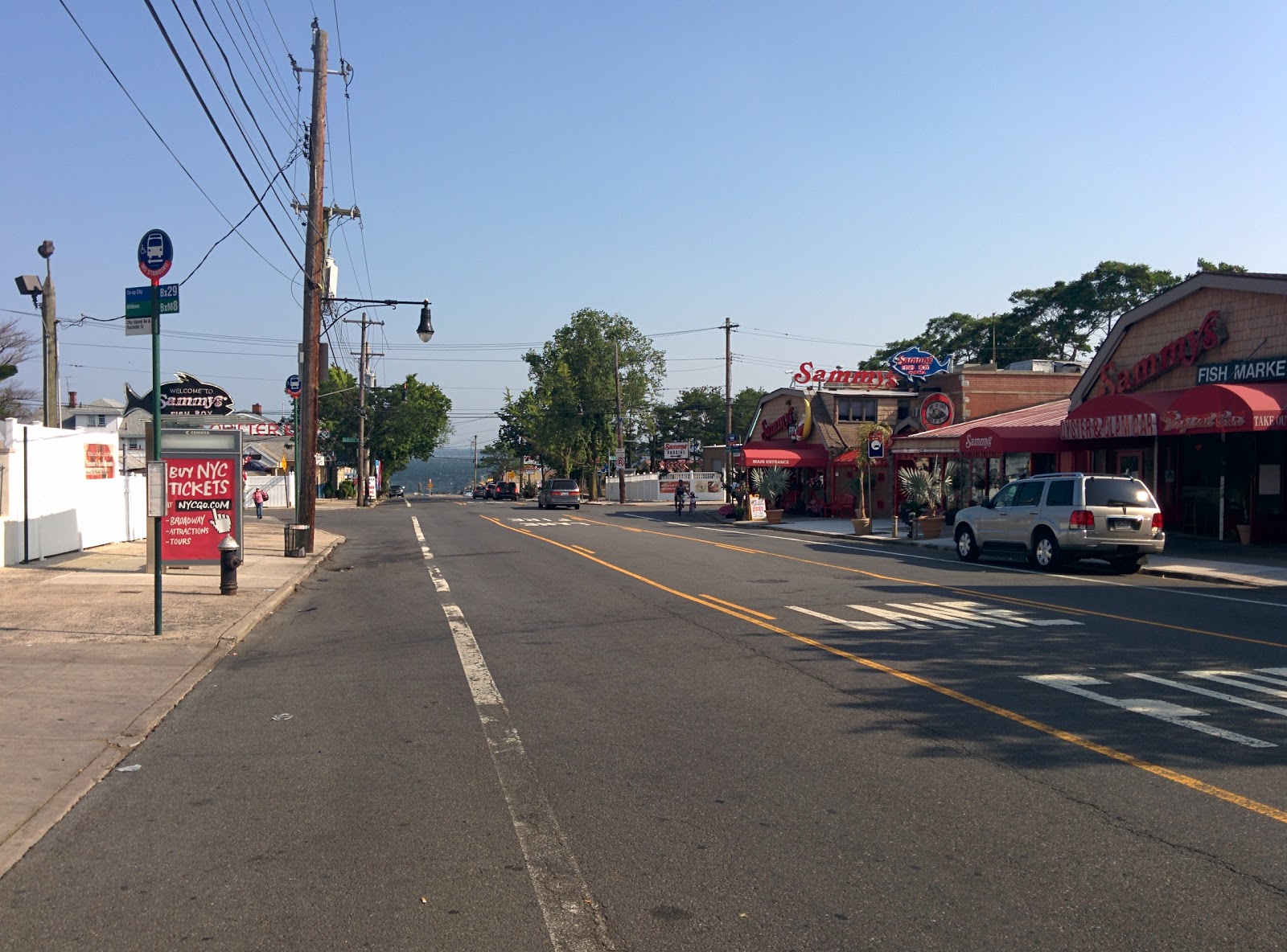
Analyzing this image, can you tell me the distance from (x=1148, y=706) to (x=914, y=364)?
3560 centimetres

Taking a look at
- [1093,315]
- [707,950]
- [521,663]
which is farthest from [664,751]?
[1093,315]

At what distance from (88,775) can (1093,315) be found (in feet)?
223

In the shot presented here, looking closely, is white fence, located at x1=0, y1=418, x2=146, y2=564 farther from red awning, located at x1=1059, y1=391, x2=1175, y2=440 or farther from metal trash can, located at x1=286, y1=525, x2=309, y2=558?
red awning, located at x1=1059, y1=391, x2=1175, y2=440

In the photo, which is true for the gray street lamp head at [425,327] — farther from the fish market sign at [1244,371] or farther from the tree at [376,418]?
the tree at [376,418]

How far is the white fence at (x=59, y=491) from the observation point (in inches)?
715

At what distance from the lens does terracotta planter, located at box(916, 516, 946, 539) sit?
99.2ft

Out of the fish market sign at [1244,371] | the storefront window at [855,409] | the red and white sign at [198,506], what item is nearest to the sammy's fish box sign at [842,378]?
the storefront window at [855,409]

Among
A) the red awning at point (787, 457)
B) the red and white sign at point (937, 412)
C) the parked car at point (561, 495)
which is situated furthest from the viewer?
the parked car at point (561, 495)

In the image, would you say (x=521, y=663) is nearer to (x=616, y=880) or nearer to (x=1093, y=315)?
(x=616, y=880)

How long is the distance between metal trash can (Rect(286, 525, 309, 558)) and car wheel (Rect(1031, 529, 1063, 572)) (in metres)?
15.3

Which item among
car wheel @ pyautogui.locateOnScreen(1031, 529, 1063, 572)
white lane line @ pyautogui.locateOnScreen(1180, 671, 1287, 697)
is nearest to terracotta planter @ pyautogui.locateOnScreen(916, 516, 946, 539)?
car wheel @ pyautogui.locateOnScreen(1031, 529, 1063, 572)

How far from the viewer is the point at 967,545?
74.0 ft

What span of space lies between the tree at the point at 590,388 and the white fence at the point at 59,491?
58.1m

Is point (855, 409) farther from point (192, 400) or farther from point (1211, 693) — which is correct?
point (1211, 693)
